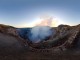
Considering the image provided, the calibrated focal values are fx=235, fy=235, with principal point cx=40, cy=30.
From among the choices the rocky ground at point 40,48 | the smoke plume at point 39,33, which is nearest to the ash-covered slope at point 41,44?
the rocky ground at point 40,48

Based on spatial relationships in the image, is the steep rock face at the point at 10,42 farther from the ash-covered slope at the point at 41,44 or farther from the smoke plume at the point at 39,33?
the smoke plume at the point at 39,33

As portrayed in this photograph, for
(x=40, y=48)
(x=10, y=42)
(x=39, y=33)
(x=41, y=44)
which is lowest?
(x=40, y=48)

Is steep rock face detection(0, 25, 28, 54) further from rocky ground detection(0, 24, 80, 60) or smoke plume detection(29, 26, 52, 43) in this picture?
smoke plume detection(29, 26, 52, 43)

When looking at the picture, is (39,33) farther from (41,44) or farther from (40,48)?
(40,48)

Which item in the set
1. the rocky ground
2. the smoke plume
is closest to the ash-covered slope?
the rocky ground

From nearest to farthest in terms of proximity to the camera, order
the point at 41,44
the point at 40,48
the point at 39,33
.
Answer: the point at 40,48
the point at 41,44
the point at 39,33

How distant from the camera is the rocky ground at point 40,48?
1371 inches

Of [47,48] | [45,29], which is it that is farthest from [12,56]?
[45,29]

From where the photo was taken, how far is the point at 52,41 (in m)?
40.3

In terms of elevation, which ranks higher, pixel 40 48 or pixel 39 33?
pixel 39 33

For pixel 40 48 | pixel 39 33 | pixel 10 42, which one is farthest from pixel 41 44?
pixel 39 33

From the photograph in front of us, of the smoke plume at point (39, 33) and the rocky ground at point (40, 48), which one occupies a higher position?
the smoke plume at point (39, 33)

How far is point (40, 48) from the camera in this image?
127 ft

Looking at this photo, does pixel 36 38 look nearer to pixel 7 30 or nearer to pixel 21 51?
pixel 7 30
